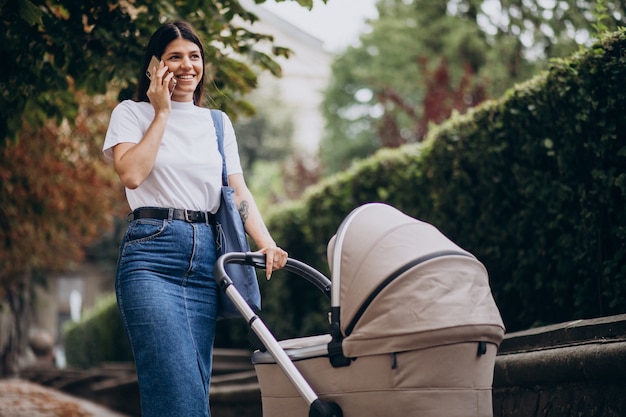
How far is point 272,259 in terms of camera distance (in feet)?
11.2

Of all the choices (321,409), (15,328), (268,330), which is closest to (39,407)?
(268,330)

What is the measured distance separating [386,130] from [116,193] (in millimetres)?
5715

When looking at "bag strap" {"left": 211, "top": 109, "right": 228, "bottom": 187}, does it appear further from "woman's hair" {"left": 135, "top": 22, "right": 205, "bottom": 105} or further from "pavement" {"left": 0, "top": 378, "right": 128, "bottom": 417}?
"pavement" {"left": 0, "top": 378, "right": 128, "bottom": 417}

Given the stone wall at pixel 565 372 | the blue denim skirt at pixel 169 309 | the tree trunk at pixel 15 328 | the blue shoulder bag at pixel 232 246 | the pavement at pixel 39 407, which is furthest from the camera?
the tree trunk at pixel 15 328

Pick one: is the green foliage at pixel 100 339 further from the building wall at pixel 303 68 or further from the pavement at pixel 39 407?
the building wall at pixel 303 68

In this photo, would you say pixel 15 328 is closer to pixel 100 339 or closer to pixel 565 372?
pixel 100 339

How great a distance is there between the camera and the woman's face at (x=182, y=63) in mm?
3629

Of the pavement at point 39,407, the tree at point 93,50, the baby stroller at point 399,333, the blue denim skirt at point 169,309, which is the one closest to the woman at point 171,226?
the blue denim skirt at point 169,309

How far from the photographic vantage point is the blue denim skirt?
128 inches

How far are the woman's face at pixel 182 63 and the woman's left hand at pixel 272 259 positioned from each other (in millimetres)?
795

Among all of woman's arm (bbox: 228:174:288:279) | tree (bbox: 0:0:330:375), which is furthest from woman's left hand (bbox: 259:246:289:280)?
tree (bbox: 0:0:330:375)

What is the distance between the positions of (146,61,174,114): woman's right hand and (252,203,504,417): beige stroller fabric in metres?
0.95

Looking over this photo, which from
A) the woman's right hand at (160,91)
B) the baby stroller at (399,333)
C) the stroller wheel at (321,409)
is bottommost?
the stroller wheel at (321,409)

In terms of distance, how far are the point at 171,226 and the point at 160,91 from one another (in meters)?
0.56
